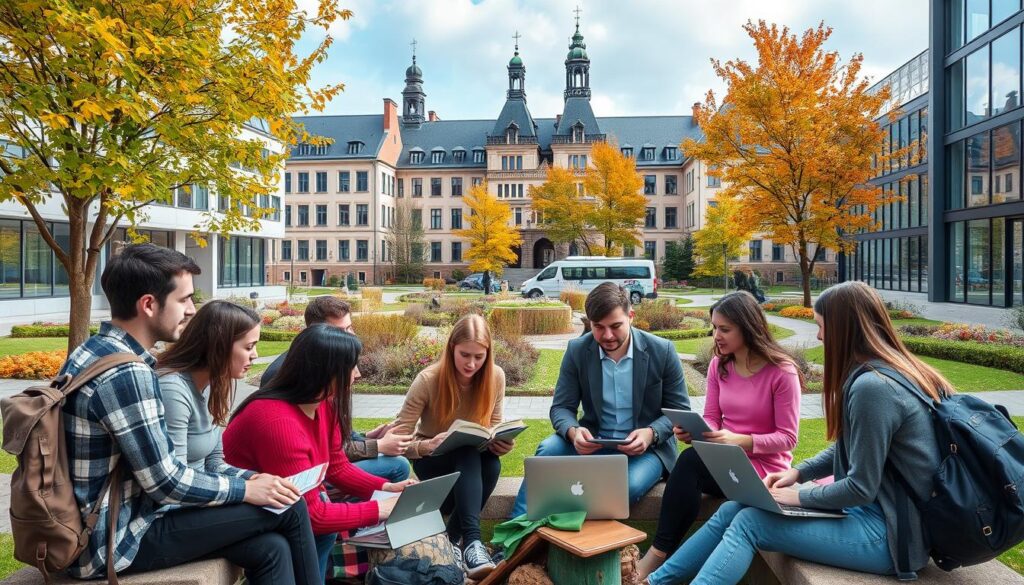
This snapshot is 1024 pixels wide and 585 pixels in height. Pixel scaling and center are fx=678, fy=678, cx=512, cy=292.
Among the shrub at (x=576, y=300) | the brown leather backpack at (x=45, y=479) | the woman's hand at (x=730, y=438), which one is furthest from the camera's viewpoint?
the shrub at (x=576, y=300)

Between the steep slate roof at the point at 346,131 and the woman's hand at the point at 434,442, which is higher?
the steep slate roof at the point at 346,131

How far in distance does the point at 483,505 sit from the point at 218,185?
6.28 metres

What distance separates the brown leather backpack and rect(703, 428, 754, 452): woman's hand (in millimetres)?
2636

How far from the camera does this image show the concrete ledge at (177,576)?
244cm

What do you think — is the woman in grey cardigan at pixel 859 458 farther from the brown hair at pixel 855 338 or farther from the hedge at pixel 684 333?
the hedge at pixel 684 333

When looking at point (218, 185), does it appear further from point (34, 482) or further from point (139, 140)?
point (34, 482)

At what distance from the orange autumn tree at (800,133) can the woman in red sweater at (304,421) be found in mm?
19696

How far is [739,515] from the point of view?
2.93m

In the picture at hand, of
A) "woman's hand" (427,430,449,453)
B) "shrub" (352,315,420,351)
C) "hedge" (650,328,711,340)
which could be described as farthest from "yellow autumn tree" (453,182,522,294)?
"woman's hand" (427,430,449,453)

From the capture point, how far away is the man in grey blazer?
3.93m

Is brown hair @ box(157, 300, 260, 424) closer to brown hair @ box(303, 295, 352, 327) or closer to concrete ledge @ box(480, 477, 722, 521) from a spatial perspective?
concrete ledge @ box(480, 477, 722, 521)

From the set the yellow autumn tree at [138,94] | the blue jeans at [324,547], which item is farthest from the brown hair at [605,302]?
the yellow autumn tree at [138,94]

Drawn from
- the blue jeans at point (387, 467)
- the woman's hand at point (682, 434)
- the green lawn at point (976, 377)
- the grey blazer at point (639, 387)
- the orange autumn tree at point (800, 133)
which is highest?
the orange autumn tree at point (800, 133)

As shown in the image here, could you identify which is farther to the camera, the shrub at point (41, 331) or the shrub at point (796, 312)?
the shrub at point (796, 312)
